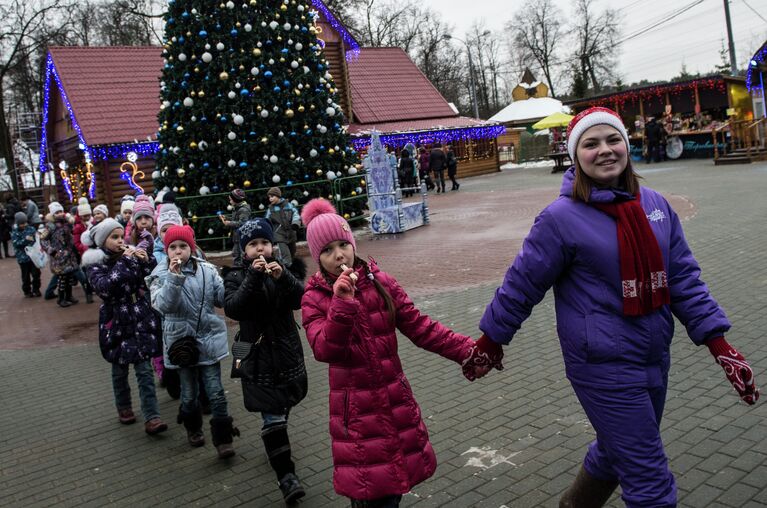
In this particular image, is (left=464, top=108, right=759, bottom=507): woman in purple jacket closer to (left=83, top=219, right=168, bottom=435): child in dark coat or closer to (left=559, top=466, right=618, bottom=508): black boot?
(left=559, top=466, right=618, bottom=508): black boot

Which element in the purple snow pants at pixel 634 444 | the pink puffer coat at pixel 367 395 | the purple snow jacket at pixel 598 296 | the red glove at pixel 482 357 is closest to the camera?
the purple snow pants at pixel 634 444

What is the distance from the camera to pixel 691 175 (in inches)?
885

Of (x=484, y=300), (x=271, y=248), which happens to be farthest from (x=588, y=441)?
(x=484, y=300)

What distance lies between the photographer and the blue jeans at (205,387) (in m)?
4.76

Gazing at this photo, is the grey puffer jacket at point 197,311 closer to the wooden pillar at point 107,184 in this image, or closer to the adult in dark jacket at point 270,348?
the adult in dark jacket at point 270,348

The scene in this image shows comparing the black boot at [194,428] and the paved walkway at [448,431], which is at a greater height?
the black boot at [194,428]

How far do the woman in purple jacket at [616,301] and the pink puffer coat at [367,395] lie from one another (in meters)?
0.49

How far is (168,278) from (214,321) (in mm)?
505

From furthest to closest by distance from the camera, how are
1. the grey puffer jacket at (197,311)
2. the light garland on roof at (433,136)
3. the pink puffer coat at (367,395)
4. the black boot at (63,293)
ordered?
the light garland on roof at (433,136), the black boot at (63,293), the grey puffer jacket at (197,311), the pink puffer coat at (367,395)

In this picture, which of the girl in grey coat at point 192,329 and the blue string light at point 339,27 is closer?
the girl in grey coat at point 192,329

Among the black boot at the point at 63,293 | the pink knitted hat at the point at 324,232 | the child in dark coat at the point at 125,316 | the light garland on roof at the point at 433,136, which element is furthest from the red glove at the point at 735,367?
the light garland on roof at the point at 433,136

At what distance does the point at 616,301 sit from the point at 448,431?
2.36m

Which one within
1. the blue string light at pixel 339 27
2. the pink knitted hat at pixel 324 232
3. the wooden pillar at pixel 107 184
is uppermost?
the blue string light at pixel 339 27

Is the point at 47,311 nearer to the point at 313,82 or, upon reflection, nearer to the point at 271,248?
the point at 313,82
